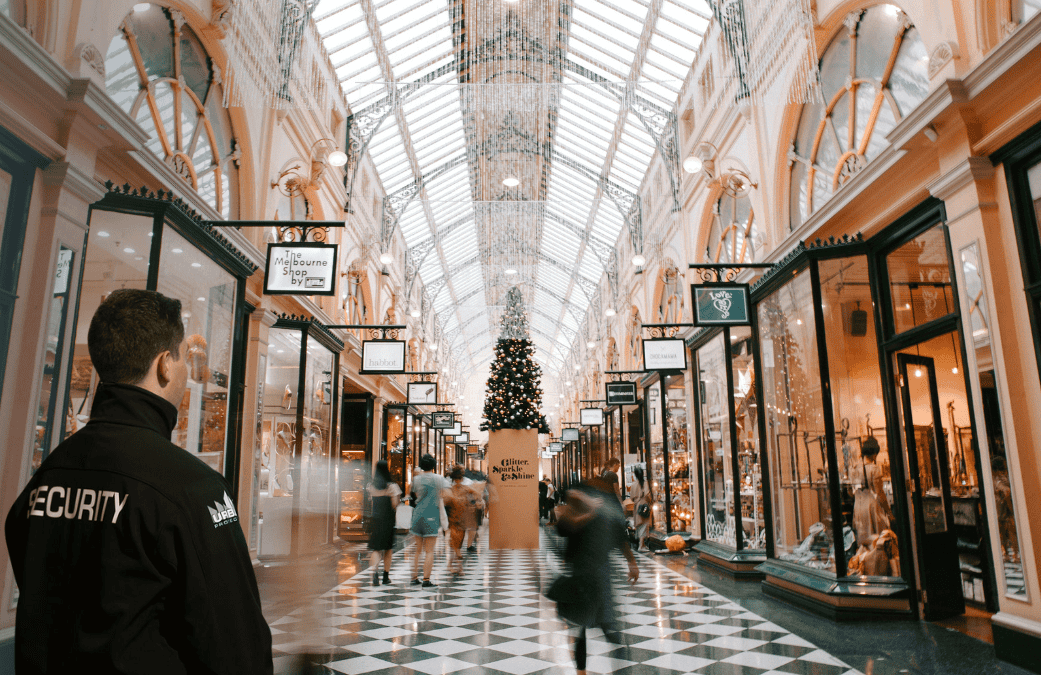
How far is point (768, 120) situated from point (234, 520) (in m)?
9.35

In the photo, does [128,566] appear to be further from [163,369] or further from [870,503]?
[870,503]

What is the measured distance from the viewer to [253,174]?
877 centimetres

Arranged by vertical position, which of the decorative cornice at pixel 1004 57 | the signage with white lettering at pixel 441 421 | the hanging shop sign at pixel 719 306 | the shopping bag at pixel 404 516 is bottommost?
the shopping bag at pixel 404 516

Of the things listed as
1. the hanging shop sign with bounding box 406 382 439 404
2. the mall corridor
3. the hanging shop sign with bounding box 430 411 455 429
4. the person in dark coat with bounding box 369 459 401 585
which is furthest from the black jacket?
the hanging shop sign with bounding box 430 411 455 429

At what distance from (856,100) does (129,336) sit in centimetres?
759

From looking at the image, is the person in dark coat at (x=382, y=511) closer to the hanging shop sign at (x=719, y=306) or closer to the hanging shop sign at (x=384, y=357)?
the hanging shop sign at (x=384, y=357)

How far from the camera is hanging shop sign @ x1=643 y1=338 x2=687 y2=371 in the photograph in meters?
11.2

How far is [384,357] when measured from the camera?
38.8 ft

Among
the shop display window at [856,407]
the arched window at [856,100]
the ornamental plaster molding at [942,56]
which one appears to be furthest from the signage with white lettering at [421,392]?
the ornamental plaster molding at [942,56]

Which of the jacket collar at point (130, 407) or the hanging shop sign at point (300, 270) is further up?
the hanging shop sign at point (300, 270)

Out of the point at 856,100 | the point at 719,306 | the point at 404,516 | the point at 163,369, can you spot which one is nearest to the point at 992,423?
the point at 719,306

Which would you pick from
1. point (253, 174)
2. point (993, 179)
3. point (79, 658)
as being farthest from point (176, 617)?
point (253, 174)

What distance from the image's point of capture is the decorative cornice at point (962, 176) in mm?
4801

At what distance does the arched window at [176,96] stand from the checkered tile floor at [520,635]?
4.55m
